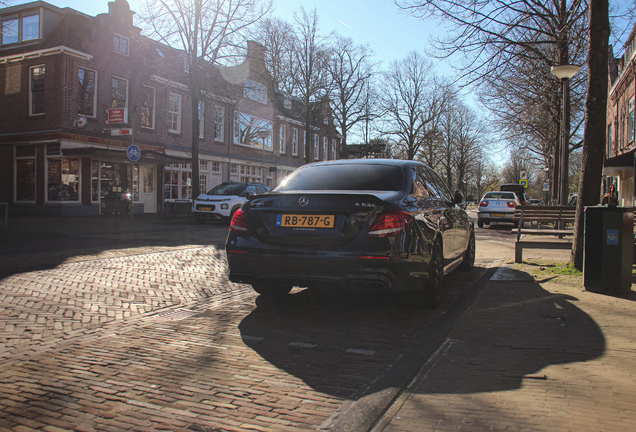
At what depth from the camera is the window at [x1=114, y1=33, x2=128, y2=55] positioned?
2339cm

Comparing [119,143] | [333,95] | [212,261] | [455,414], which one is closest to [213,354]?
[455,414]

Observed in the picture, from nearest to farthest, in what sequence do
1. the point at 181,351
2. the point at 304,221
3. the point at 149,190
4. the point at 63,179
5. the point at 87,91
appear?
the point at 181,351, the point at 304,221, the point at 63,179, the point at 87,91, the point at 149,190

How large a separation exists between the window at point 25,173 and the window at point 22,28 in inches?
199

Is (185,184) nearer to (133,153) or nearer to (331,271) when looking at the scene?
(133,153)

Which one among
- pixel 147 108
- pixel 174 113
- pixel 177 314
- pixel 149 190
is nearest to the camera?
pixel 177 314

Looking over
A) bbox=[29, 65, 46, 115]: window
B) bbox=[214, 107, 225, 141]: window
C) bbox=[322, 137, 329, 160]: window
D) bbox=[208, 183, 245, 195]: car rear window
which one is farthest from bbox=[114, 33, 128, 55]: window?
bbox=[322, 137, 329, 160]: window

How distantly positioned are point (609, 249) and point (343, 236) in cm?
357

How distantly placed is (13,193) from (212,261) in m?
17.3

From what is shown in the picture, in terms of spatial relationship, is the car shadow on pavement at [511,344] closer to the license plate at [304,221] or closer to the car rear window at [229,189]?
the license plate at [304,221]

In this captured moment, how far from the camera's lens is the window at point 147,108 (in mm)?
24938

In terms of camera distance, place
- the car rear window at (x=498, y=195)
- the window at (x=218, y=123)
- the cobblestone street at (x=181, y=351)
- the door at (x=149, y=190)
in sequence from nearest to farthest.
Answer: the cobblestone street at (x=181, y=351) < the car rear window at (x=498, y=195) < the door at (x=149, y=190) < the window at (x=218, y=123)

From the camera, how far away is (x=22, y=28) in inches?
881

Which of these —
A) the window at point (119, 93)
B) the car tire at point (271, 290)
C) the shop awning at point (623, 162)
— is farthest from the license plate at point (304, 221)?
the shop awning at point (623, 162)

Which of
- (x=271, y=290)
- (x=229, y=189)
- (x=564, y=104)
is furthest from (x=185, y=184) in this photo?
(x=271, y=290)
